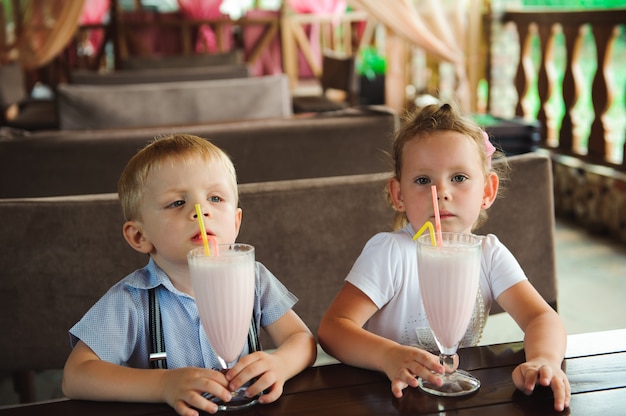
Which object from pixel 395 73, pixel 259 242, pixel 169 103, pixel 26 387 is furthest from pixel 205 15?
pixel 259 242

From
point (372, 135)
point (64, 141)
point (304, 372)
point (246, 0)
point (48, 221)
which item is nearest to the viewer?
point (304, 372)

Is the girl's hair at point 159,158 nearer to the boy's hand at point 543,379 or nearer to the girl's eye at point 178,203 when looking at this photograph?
the girl's eye at point 178,203

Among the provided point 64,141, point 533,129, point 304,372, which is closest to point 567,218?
point 533,129

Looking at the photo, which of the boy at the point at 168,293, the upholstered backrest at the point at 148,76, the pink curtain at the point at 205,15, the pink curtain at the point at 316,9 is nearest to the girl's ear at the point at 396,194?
the boy at the point at 168,293

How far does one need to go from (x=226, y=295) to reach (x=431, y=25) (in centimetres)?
462

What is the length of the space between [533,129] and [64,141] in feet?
7.61

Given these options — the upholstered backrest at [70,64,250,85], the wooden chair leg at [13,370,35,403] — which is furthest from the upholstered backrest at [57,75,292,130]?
the wooden chair leg at [13,370,35,403]

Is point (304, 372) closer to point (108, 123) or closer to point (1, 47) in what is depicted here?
point (108, 123)

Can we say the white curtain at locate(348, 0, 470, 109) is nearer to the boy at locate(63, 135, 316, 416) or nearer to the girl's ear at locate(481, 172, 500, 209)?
the girl's ear at locate(481, 172, 500, 209)

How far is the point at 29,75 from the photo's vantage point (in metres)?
8.41

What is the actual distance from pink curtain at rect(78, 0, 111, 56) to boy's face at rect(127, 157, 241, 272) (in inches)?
322

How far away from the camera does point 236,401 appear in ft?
3.67

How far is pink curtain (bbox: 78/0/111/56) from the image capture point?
9109 mm

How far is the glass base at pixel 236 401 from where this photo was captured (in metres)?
1.10
